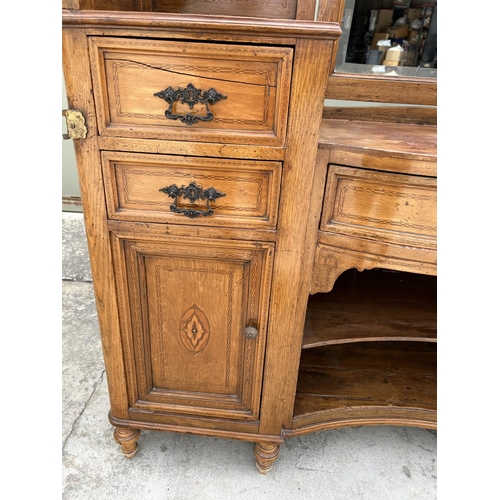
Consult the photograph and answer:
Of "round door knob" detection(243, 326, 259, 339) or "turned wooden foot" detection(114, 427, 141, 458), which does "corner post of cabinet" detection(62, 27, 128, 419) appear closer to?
"turned wooden foot" detection(114, 427, 141, 458)

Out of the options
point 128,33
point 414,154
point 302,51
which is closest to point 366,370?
point 414,154

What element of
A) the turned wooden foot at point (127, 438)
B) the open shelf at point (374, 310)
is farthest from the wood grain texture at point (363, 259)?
the turned wooden foot at point (127, 438)

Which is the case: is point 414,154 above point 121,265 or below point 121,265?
above

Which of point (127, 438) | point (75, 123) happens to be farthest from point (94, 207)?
point (127, 438)

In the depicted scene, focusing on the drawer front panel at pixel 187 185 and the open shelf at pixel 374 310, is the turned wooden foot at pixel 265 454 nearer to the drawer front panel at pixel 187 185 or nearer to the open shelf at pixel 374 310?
the open shelf at pixel 374 310

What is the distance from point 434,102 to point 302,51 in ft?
1.83

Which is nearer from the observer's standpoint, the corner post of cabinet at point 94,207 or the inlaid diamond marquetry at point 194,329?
the corner post of cabinet at point 94,207

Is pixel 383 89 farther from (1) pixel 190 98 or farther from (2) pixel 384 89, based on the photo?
(1) pixel 190 98

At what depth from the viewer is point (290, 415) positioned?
3.69 feet

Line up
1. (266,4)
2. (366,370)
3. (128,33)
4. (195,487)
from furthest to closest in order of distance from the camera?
(366,370) < (195,487) < (266,4) < (128,33)

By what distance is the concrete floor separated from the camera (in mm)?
1174

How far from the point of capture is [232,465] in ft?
4.08

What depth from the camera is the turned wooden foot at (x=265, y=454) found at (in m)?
1.16

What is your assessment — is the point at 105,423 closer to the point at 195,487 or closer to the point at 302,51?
the point at 195,487
